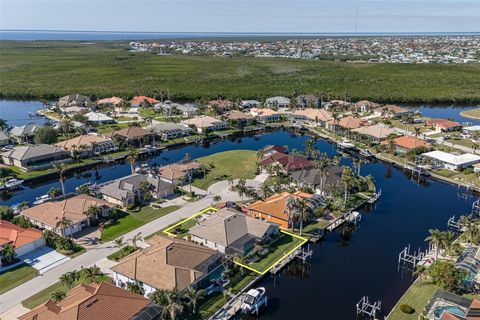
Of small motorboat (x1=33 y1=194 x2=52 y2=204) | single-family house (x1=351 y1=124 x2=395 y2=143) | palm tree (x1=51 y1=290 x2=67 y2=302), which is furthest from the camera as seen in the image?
single-family house (x1=351 y1=124 x2=395 y2=143)

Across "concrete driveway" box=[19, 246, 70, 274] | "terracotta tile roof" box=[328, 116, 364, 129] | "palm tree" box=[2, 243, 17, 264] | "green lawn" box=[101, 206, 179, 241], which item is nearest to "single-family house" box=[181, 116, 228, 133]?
"terracotta tile roof" box=[328, 116, 364, 129]

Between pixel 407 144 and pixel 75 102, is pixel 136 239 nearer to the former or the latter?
pixel 407 144

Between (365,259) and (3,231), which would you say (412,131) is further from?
(3,231)

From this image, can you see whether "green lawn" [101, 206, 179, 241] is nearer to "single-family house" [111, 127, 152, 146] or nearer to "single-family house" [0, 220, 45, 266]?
"single-family house" [0, 220, 45, 266]

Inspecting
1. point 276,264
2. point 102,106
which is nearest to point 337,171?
point 276,264

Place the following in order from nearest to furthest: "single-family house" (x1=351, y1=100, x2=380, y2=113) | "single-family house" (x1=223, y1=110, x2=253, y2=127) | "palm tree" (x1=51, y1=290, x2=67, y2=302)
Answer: "palm tree" (x1=51, y1=290, x2=67, y2=302) → "single-family house" (x1=223, y1=110, x2=253, y2=127) → "single-family house" (x1=351, y1=100, x2=380, y2=113)

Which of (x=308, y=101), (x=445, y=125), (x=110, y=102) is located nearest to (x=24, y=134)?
(x=110, y=102)
